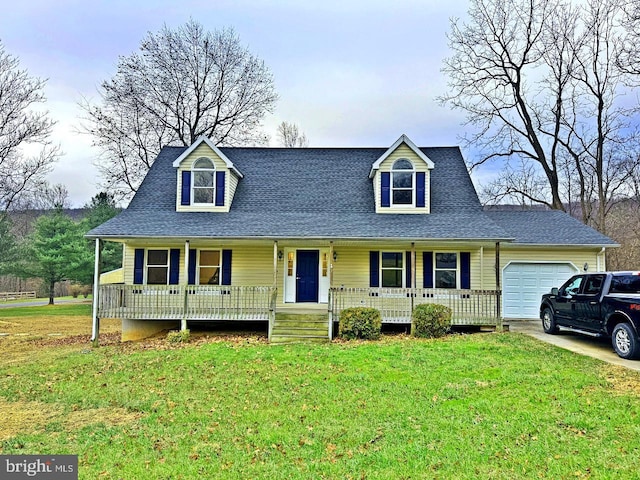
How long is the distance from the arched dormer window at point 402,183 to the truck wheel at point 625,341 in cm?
759

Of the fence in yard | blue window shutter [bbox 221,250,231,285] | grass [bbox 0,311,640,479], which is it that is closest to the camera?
grass [bbox 0,311,640,479]

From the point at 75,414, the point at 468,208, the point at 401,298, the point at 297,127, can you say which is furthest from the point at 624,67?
the point at 297,127

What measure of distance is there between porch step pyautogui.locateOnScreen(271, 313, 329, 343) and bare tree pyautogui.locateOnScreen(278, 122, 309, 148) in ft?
88.7

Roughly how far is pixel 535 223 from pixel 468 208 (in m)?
3.66

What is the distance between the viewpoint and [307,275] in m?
14.6

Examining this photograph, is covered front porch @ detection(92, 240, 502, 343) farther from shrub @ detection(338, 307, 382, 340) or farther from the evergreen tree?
the evergreen tree

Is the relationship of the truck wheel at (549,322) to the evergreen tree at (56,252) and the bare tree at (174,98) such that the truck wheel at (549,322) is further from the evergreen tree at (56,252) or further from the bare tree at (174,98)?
the evergreen tree at (56,252)

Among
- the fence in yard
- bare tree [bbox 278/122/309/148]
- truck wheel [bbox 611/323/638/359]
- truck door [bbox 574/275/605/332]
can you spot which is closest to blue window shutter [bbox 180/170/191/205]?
truck door [bbox 574/275/605/332]

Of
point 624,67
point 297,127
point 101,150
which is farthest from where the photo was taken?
point 297,127

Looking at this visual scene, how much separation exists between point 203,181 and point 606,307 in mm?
12857

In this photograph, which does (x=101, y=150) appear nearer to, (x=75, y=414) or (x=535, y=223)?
(x=75, y=414)

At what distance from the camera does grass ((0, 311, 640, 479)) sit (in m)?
4.44

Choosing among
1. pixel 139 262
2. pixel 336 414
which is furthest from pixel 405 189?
pixel 336 414

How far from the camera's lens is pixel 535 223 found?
53.6 feet
